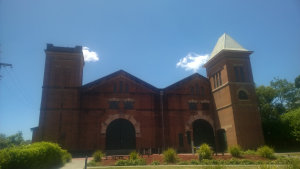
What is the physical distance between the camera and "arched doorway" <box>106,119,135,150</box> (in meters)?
26.1

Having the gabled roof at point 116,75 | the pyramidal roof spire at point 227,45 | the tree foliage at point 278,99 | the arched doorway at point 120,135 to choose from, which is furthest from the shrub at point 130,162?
the tree foliage at point 278,99

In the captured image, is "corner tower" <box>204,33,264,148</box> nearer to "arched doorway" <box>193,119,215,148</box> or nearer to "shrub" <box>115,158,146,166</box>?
"arched doorway" <box>193,119,215,148</box>

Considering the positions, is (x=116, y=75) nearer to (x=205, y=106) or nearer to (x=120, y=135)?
(x=120, y=135)

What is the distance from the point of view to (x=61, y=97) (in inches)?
1022

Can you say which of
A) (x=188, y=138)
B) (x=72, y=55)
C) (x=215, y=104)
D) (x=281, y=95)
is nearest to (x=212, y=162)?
(x=188, y=138)

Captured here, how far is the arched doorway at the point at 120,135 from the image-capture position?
85.5ft

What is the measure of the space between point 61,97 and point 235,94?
2200cm

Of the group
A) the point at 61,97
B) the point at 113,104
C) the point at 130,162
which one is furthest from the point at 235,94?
the point at 61,97

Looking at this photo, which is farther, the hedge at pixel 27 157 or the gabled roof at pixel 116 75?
the gabled roof at pixel 116 75

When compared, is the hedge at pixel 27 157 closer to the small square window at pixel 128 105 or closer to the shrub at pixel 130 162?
the shrub at pixel 130 162

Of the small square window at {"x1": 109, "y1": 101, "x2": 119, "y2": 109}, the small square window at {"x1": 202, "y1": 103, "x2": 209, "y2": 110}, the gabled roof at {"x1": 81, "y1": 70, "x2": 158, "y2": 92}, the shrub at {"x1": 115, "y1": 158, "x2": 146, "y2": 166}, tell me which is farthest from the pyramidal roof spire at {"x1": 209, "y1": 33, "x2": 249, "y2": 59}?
the shrub at {"x1": 115, "y1": 158, "x2": 146, "y2": 166}

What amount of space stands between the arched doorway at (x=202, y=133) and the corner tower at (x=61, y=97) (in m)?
15.6

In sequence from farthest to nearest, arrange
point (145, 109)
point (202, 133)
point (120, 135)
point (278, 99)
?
point (278, 99)
point (202, 133)
point (145, 109)
point (120, 135)

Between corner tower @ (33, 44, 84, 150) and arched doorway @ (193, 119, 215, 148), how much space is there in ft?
51.2
